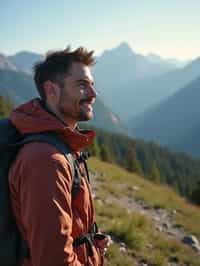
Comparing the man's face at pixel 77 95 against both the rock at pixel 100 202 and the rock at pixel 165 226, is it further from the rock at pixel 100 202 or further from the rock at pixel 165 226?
the rock at pixel 165 226

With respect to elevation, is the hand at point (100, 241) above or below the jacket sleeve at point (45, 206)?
below

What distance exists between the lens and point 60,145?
2.43 m

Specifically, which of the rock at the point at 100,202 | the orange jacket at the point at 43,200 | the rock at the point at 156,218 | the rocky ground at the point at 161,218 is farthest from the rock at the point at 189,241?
the orange jacket at the point at 43,200

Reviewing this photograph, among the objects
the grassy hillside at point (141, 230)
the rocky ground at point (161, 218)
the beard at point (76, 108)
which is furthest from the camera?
the rocky ground at point (161, 218)

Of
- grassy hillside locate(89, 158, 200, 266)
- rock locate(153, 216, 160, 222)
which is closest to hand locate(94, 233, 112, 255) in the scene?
grassy hillside locate(89, 158, 200, 266)

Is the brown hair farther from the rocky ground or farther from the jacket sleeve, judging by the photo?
the rocky ground

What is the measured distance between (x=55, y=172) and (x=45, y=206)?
227 millimetres

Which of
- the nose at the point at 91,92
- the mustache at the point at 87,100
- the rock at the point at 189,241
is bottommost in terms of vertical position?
the rock at the point at 189,241

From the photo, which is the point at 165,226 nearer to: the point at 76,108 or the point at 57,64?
the point at 76,108

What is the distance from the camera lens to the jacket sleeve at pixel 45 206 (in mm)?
2162

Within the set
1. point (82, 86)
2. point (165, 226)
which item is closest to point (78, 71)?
point (82, 86)

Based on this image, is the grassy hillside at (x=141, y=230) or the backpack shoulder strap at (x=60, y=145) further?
the grassy hillside at (x=141, y=230)

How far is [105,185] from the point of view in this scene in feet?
44.6

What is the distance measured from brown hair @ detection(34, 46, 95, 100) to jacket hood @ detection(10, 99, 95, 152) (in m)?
0.22
